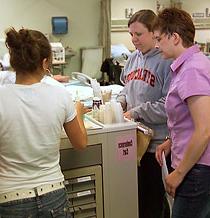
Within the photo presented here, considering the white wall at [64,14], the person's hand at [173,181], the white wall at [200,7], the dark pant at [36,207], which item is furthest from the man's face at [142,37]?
the white wall at [200,7]

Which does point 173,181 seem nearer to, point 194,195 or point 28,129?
point 194,195

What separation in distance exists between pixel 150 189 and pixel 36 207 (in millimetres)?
1041

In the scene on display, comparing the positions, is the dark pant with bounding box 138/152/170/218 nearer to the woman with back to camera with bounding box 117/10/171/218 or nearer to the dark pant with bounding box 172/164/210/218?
the woman with back to camera with bounding box 117/10/171/218

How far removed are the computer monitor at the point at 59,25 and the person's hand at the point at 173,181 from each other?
3623 millimetres

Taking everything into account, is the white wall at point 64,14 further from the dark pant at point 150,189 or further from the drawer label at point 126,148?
the drawer label at point 126,148

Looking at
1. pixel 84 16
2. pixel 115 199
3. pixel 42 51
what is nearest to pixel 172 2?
pixel 84 16

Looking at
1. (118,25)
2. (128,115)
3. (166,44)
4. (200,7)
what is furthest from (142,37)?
(200,7)

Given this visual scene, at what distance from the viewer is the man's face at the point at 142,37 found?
1972mm

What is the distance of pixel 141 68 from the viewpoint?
2.02 m

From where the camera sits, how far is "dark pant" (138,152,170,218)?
209cm

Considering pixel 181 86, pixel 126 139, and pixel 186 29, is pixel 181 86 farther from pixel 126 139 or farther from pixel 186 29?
pixel 126 139

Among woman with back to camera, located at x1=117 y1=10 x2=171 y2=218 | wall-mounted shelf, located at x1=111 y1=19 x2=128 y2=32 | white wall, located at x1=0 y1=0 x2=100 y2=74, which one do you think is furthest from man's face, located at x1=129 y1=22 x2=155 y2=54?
wall-mounted shelf, located at x1=111 y1=19 x2=128 y2=32

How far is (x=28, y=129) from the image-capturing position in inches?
49.4

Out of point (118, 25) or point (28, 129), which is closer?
point (28, 129)
